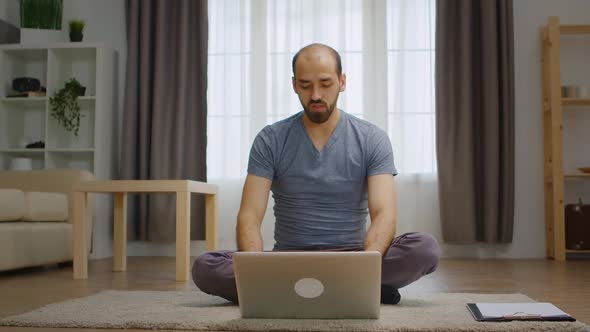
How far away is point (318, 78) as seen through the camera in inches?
73.0

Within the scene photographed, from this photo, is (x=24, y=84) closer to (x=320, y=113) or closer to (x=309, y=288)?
(x=320, y=113)

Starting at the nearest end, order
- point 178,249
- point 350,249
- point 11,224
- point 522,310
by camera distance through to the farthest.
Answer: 1. point 522,310
2. point 350,249
3. point 178,249
4. point 11,224

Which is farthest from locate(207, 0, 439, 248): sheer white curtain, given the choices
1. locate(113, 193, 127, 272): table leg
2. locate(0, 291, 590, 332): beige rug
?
locate(0, 291, 590, 332): beige rug

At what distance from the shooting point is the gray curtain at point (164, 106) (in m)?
4.39

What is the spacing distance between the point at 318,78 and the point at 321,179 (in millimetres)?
294

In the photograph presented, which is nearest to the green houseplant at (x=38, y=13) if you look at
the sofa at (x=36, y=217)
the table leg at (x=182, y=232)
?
the sofa at (x=36, y=217)

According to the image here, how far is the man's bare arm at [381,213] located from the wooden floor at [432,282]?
0.53m

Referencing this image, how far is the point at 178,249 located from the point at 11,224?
2.93ft

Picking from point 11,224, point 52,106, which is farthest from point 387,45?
point 11,224

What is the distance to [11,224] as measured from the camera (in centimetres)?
315

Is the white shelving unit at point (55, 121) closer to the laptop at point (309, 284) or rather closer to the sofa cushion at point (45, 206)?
the sofa cushion at point (45, 206)

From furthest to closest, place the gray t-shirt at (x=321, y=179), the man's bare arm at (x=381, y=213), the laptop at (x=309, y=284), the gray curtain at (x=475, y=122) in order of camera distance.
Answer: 1. the gray curtain at (x=475, y=122)
2. the gray t-shirt at (x=321, y=179)
3. the man's bare arm at (x=381, y=213)
4. the laptop at (x=309, y=284)

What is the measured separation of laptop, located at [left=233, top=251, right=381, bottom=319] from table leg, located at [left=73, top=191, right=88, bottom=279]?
5.03 ft

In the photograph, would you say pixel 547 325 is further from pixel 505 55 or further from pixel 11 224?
pixel 505 55
